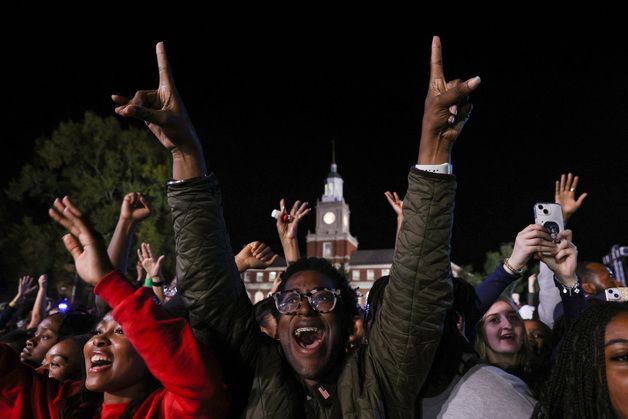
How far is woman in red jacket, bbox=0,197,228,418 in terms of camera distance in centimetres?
208

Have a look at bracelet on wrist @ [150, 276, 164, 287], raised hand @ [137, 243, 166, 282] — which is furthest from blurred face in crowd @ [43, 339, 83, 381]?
raised hand @ [137, 243, 166, 282]

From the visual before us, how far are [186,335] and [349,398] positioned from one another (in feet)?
2.65

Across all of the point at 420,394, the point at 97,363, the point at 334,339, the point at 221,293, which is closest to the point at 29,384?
the point at 97,363

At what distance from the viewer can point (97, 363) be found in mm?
2775

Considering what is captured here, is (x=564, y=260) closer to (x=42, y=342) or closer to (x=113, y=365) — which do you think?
(x=113, y=365)

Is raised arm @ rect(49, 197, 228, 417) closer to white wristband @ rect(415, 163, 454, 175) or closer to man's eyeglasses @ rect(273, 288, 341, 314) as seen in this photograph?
man's eyeglasses @ rect(273, 288, 341, 314)

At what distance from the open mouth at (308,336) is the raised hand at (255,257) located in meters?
1.32

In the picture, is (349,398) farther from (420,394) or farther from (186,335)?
(186,335)

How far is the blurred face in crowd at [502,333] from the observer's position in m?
3.70

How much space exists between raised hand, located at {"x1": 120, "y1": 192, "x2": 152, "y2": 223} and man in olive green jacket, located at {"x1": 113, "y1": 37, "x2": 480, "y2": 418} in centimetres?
126

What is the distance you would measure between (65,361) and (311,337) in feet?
7.75

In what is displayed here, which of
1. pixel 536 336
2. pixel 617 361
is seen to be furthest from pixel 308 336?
pixel 536 336

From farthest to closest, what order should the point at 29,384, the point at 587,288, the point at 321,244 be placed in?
the point at 321,244
the point at 587,288
the point at 29,384

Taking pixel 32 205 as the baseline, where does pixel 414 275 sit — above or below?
above
